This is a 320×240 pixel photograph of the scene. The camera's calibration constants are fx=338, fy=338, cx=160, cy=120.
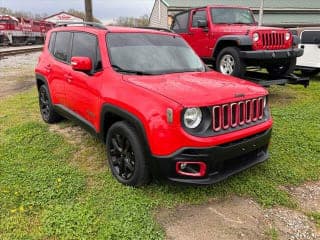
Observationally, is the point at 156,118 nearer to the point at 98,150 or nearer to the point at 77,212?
the point at 77,212

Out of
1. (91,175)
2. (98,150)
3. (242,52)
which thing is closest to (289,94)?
(242,52)

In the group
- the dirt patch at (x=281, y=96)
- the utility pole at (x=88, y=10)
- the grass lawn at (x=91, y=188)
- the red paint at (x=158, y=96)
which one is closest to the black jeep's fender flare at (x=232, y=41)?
the dirt patch at (x=281, y=96)

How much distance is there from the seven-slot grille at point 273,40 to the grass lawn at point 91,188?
225 centimetres

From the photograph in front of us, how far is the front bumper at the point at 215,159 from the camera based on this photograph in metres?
3.24

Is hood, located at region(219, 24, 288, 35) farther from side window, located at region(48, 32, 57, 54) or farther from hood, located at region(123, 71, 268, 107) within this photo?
side window, located at region(48, 32, 57, 54)

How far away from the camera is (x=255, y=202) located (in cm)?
367

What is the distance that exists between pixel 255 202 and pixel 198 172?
0.81m

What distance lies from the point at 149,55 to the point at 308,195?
2566 millimetres

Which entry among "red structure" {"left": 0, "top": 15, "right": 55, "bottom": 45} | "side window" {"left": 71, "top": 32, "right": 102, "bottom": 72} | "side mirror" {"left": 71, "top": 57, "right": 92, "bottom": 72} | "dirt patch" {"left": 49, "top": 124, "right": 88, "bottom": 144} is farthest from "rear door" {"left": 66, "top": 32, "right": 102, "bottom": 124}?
"red structure" {"left": 0, "top": 15, "right": 55, "bottom": 45}

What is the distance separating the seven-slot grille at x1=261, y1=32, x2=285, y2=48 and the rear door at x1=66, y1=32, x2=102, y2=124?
13.8 feet

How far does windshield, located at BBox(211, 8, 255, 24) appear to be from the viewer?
877 cm

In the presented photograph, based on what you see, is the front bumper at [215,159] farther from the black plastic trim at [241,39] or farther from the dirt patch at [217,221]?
the black plastic trim at [241,39]

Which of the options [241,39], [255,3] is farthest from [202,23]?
[255,3]

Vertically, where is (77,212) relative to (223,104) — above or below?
below
